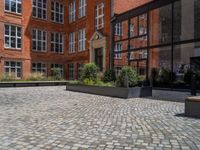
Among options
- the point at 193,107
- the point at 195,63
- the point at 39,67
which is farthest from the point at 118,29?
the point at 193,107

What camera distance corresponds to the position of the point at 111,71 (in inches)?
806

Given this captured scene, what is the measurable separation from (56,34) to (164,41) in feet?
62.0

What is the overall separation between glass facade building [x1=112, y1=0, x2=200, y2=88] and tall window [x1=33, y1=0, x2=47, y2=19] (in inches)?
547

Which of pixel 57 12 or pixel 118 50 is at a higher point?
pixel 57 12

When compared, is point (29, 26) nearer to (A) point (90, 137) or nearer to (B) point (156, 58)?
(B) point (156, 58)

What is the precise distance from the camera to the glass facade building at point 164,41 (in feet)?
58.9

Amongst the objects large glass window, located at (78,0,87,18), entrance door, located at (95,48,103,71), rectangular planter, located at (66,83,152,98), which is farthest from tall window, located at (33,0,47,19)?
rectangular planter, located at (66,83,152,98)

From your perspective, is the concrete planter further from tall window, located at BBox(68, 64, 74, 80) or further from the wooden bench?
the wooden bench

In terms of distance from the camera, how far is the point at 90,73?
18.0 m

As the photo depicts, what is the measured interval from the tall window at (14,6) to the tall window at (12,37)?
192 centimetres

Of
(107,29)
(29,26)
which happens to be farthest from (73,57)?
(107,29)

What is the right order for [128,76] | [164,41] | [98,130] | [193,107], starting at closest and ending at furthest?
[98,130], [193,107], [128,76], [164,41]

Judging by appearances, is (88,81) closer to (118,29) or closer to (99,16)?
(118,29)

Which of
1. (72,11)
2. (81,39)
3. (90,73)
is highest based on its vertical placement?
(72,11)
